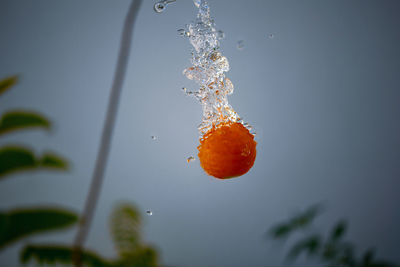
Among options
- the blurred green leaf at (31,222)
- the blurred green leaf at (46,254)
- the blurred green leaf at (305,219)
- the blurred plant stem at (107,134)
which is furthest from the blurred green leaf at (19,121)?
the blurred green leaf at (305,219)

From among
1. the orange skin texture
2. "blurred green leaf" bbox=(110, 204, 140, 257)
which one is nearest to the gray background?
"blurred green leaf" bbox=(110, 204, 140, 257)

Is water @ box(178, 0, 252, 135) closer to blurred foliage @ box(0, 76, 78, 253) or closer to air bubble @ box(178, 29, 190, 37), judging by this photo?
air bubble @ box(178, 29, 190, 37)

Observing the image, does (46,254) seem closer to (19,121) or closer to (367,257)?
(19,121)

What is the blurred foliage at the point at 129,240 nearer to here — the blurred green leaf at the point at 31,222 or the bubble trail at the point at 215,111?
the blurred green leaf at the point at 31,222

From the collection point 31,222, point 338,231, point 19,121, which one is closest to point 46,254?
point 31,222

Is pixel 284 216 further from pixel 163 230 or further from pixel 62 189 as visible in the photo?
pixel 62 189

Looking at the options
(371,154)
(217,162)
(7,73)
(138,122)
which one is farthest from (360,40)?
(7,73)
